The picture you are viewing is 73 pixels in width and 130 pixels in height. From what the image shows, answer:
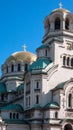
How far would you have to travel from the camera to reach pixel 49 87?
57062 mm

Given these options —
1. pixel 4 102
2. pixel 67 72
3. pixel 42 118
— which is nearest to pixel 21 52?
pixel 4 102

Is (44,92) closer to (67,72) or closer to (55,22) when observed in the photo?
(67,72)

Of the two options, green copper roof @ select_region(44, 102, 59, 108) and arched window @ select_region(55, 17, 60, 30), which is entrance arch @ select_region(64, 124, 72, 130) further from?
arched window @ select_region(55, 17, 60, 30)

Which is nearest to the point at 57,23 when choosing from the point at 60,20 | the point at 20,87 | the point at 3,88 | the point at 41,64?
the point at 60,20

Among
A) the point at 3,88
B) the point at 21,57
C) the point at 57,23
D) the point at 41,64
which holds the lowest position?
the point at 3,88

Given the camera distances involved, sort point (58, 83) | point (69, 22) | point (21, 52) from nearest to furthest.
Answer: point (58, 83) → point (69, 22) → point (21, 52)

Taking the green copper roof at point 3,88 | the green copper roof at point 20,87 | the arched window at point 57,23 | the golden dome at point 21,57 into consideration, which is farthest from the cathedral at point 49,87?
the golden dome at point 21,57

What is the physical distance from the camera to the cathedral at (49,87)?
179 feet

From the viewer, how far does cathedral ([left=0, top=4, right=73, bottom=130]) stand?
179 ft

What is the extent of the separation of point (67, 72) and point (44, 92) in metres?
5.62

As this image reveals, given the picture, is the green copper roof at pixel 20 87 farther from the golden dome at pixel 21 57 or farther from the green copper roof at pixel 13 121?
the green copper roof at pixel 13 121

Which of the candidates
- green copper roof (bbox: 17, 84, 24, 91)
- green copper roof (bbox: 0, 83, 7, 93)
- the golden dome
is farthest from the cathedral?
the golden dome

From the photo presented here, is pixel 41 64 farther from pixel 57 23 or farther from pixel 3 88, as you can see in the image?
pixel 3 88

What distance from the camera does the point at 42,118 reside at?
2163 inches
